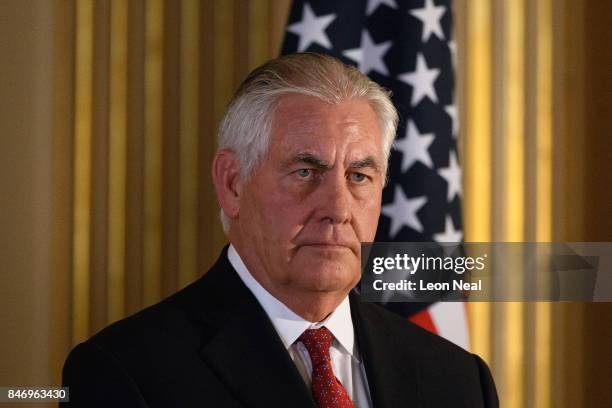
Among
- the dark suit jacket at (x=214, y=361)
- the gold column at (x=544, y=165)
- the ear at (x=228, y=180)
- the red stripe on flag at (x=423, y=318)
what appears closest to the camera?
the dark suit jacket at (x=214, y=361)

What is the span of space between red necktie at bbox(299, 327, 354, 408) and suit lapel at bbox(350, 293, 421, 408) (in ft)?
0.19

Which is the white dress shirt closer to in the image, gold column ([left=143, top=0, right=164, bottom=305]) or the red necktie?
the red necktie

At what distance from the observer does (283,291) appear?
128 cm

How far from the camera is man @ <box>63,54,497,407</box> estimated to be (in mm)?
1212

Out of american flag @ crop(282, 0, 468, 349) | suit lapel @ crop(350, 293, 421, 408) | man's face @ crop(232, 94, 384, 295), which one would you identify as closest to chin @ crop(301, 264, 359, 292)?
man's face @ crop(232, 94, 384, 295)

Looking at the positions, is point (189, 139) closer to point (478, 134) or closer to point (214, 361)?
point (478, 134)

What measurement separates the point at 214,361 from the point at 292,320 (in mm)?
129

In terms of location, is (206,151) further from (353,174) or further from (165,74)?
(353,174)

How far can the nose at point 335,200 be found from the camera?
124cm

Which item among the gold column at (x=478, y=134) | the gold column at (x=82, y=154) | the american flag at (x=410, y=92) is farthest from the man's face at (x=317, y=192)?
the gold column at (x=478, y=134)

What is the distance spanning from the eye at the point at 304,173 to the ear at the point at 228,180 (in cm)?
12

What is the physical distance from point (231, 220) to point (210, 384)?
0.27 meters

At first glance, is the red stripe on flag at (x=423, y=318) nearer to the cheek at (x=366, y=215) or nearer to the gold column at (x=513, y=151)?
the gold column at (x=513, y=151)

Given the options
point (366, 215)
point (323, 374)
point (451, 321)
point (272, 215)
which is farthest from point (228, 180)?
→ point (451, 321)
